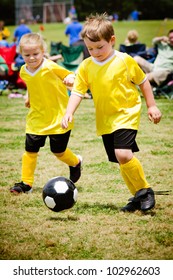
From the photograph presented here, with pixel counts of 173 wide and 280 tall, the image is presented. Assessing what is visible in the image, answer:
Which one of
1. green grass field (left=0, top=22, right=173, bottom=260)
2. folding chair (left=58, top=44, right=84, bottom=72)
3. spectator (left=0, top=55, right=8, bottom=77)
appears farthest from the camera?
folding chair (left=58, top=44, right=84, bottom=72)

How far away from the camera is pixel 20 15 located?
2263 inches

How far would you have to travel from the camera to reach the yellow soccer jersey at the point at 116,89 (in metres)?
4.81

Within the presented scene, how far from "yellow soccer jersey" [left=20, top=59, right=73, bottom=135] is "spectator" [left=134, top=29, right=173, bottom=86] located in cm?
695

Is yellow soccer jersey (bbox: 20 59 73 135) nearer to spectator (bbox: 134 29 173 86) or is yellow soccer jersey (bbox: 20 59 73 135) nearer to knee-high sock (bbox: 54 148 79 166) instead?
knee-high sock (bbox: 54 148 79 166)

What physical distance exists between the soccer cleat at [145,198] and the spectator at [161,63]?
25.5 ft

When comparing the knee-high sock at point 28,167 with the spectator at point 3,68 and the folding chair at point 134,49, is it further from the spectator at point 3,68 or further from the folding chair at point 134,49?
the spectator at point 3,68

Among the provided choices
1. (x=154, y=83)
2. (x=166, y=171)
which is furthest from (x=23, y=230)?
(x=154, y=83)

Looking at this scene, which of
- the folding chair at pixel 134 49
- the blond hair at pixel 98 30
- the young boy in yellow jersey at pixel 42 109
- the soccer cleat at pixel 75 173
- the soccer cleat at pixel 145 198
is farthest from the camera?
the folding chair at pixel 134 49

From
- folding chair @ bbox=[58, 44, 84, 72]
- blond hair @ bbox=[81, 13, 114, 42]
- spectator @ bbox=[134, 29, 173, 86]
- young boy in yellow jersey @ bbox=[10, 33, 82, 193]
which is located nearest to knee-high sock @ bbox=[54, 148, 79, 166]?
young boy in yellow jersey @ bbox=[10, 33, 82, 193]

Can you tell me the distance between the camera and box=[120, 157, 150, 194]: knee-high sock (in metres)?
4.82

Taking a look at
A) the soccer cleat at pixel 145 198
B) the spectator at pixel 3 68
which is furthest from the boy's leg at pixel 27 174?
the spectator at pixel 3 68

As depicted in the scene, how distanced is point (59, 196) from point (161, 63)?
27.4ft
